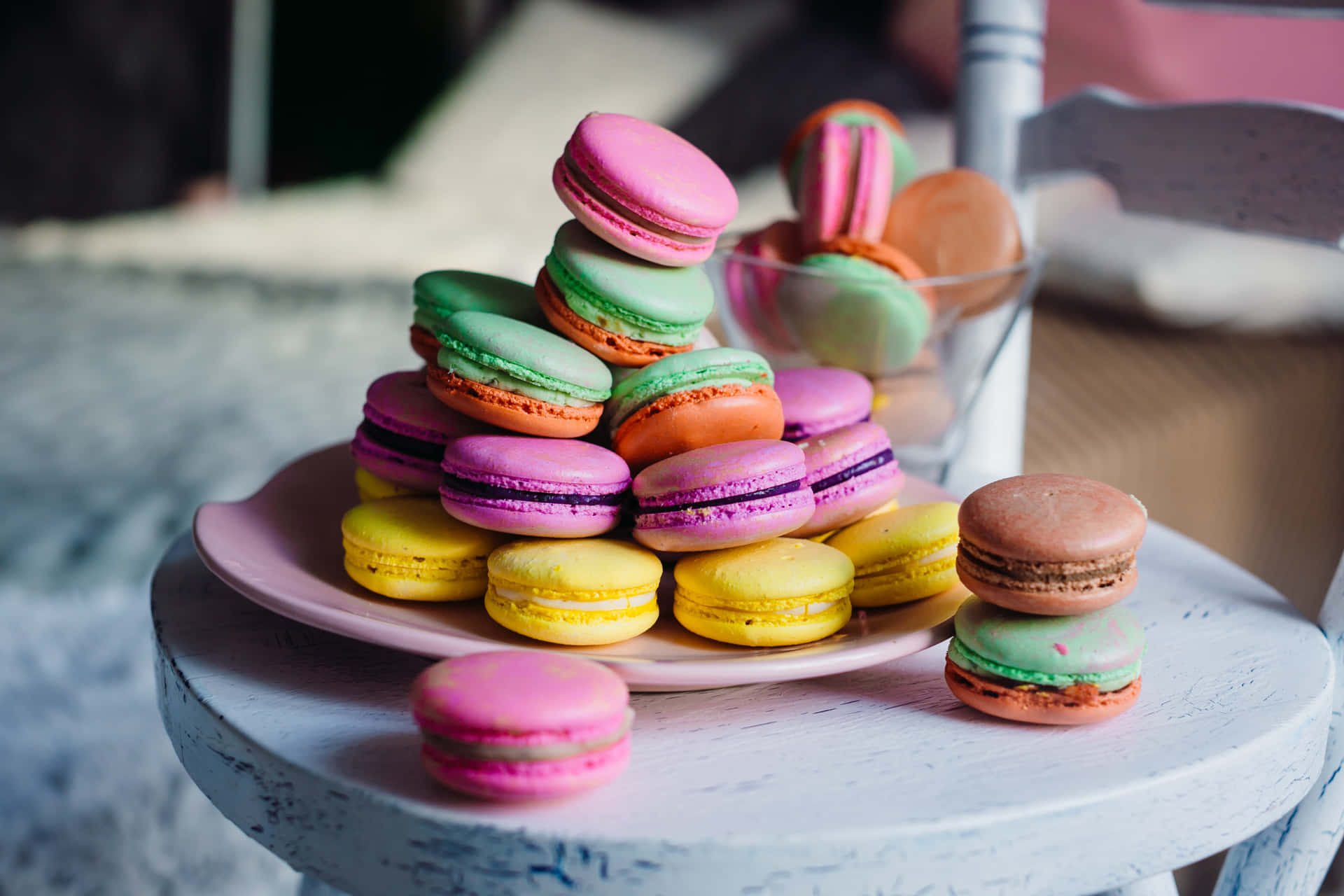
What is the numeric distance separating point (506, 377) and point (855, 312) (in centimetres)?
34

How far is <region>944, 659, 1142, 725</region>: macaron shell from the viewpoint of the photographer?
1.63ft

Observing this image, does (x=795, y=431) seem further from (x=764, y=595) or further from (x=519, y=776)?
(x=519, y=776)

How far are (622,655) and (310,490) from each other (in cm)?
32

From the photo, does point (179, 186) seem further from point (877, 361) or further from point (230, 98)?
point (877, 361)

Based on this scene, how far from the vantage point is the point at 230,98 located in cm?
383

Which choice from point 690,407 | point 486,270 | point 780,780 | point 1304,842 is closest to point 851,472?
point 690,407

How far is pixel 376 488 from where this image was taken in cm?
67

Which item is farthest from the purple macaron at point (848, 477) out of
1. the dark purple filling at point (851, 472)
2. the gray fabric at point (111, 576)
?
the gray fabric at point (111, 576)

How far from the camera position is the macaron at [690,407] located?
58cm

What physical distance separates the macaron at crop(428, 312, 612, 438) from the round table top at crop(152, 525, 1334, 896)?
Result: 14 cm

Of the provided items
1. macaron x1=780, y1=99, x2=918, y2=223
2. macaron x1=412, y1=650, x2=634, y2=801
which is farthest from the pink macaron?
macaron x1=412, y1=650, x2=634, y2=801

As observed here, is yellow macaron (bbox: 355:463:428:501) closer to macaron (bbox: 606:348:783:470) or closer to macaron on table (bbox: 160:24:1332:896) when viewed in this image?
macaron on table (bbox: 160:24:1332:896)

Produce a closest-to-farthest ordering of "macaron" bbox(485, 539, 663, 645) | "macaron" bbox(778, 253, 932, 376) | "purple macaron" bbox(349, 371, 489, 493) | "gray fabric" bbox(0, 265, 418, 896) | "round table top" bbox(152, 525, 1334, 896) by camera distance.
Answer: "round table top" bbox(152, 525, 1334, 896), "macaron" bbox(485, 539, 663, 645), "purple macaron" bbox(349, 371, 489, 493), "macaron" bbox(778, 253, 932, 376), "gray fabric" bbox(0, 265, 418, 896)

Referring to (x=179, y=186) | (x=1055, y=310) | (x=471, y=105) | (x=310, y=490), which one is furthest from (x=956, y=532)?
(x=179, y=186)
